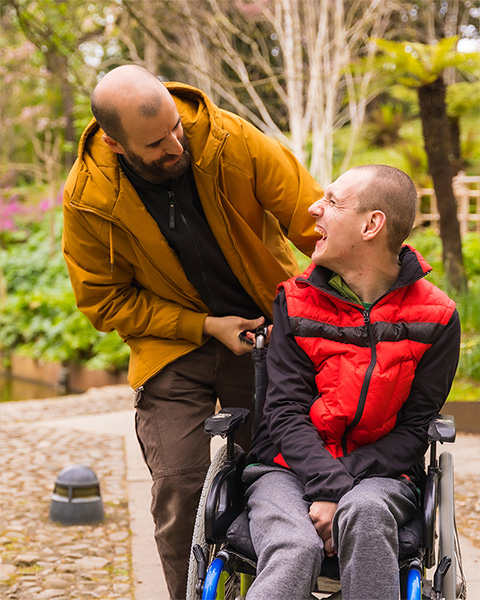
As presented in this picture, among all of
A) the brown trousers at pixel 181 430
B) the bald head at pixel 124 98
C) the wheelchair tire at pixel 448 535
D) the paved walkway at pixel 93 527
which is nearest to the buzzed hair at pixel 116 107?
the bald head at pixel 124 98

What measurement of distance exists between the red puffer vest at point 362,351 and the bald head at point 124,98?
74 cm

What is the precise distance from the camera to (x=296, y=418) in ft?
7.77

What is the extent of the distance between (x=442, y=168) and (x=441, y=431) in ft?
19.5

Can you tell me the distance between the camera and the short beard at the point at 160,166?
269 centimetres

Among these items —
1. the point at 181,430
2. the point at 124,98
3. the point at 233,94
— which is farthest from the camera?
the point at 233,94

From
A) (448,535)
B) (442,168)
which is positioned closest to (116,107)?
(448,535)

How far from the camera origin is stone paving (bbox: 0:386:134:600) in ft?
11.8

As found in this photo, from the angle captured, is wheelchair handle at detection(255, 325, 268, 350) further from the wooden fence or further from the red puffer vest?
the wooden fence

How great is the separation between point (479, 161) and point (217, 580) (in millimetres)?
14456

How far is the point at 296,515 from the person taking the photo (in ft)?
7.11

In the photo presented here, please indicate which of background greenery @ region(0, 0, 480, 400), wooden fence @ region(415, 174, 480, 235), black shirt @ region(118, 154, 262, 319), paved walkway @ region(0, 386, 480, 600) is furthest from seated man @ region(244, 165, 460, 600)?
wooden fence @ region(415, 174, 480, 235)

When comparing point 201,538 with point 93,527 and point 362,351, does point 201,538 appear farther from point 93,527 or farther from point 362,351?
point 93,527

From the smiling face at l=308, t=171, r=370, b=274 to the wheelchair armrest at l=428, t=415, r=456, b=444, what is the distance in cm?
53

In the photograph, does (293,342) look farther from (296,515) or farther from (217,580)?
(217,580)
